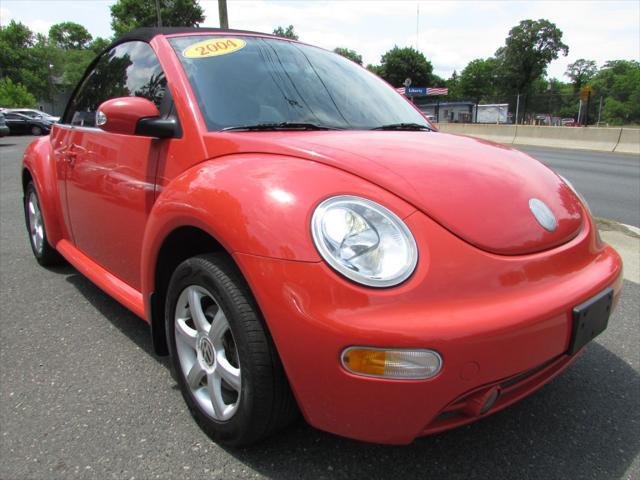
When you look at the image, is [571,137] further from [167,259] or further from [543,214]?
[167,259]

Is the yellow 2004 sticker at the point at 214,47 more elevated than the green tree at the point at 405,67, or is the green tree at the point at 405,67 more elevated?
the green tree at the point at 405,67

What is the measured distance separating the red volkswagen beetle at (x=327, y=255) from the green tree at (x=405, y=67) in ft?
267

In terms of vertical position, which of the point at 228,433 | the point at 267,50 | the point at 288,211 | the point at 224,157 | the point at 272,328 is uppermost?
the point at 267,50

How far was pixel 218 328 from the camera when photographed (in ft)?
5.60

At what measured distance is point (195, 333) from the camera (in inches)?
73.0

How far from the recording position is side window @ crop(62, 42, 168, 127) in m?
2.32

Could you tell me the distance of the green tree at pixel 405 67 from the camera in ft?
260

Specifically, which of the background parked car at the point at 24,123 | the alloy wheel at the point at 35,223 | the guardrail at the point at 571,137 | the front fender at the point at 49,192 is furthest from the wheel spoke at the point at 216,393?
the background parked car at the point at 24,123

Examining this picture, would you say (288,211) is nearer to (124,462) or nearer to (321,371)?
(321,371)

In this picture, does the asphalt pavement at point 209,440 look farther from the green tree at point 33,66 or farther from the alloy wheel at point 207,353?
the green tree at point 33,66

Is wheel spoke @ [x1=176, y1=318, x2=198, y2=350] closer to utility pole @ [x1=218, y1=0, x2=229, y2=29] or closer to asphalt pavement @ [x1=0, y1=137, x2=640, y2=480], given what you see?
asphalt pavement @ [x1=0, y1=137, x2=640, y2=480]

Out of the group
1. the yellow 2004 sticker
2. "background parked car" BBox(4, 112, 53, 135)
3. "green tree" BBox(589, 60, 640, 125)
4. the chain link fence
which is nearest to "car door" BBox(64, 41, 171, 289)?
the yellow 2004 sticker

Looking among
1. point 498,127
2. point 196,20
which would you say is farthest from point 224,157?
point 196,20

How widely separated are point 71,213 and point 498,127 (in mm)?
21420
